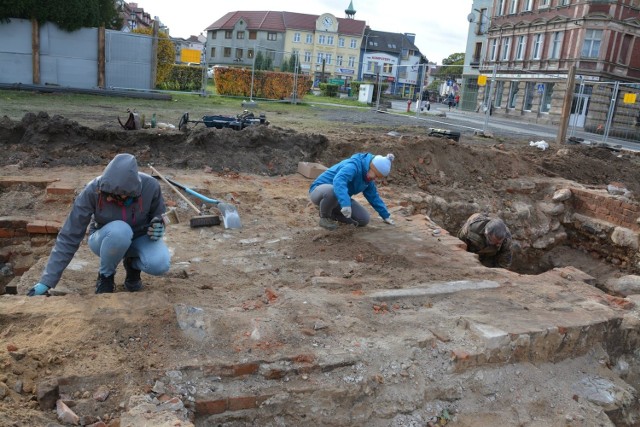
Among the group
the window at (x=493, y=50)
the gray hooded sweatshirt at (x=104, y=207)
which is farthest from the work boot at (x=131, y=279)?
the window at (x=493, y=50)

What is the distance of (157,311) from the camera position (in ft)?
11.3

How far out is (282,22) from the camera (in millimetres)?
63125

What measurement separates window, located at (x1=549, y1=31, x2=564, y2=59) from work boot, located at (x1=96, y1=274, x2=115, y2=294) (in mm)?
34219

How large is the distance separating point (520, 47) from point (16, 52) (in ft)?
102

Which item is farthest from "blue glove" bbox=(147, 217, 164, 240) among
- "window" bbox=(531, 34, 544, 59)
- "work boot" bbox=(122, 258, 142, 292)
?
"window" bbox=(531, 34, 544, 59)

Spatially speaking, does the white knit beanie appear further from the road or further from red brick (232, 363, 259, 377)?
the road

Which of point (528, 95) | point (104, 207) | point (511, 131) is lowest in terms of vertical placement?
point (104, 207)

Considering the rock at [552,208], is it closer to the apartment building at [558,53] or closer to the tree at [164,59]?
the tree at [164,59]

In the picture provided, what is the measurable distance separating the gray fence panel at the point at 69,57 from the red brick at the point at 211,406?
18560 mm

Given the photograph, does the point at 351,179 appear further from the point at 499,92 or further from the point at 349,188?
the point at 499,92

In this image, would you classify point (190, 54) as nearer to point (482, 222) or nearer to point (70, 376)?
point (482, 222)

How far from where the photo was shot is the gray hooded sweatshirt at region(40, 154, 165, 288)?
3.46m

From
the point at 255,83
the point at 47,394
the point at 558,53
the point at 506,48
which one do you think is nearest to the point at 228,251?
the point at 47,394

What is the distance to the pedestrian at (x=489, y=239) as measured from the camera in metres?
6.55
